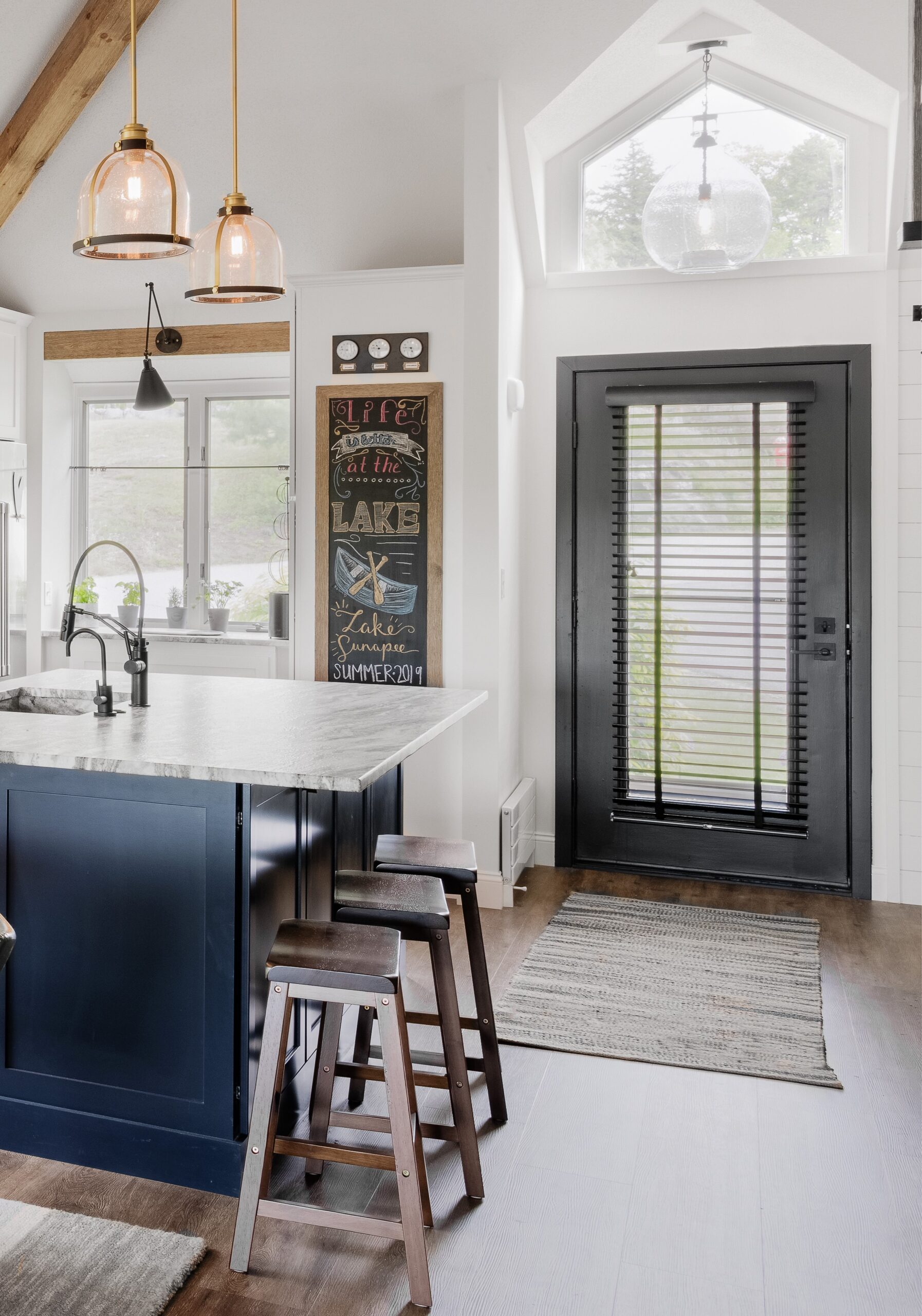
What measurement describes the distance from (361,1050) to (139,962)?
666mm

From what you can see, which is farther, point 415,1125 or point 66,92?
point 66,92

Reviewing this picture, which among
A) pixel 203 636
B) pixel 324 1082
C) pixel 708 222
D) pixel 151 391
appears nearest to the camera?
pixel 324 1082

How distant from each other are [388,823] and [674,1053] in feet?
3.41

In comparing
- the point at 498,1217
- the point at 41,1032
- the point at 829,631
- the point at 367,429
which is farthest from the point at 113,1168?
the point at 829,631

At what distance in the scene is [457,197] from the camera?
436 cm

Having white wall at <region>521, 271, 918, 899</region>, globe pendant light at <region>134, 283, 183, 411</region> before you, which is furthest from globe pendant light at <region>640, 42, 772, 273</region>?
globe pendant light at <region>134, 283, 183, 411</region>

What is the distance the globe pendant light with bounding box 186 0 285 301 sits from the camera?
259 cm

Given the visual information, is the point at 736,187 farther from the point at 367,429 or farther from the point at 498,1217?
the point at 498,1217

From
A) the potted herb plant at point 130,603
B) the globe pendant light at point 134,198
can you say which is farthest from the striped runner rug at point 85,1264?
the potted herb plant at point 130,603

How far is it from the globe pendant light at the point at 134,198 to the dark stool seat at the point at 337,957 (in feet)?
4.79

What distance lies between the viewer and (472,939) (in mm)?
2533

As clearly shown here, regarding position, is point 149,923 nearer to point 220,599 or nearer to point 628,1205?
point 628,1205

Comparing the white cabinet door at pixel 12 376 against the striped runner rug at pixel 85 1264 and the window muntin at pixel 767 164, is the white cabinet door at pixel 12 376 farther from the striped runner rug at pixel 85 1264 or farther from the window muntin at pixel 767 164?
the striped runner rug at pixel 85 1264

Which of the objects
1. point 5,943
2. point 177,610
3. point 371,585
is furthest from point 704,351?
point 5,943
